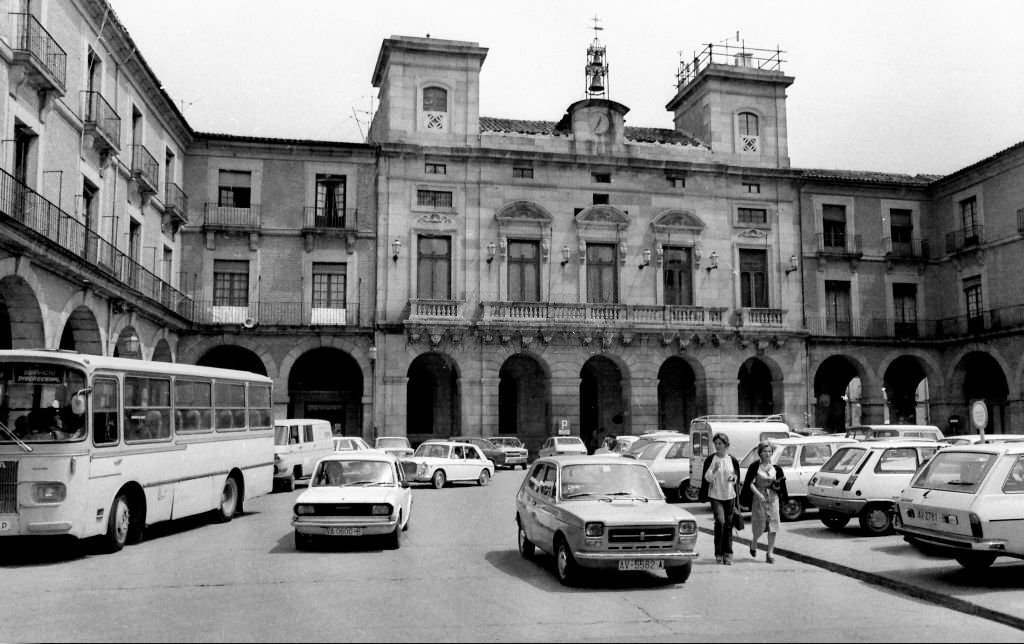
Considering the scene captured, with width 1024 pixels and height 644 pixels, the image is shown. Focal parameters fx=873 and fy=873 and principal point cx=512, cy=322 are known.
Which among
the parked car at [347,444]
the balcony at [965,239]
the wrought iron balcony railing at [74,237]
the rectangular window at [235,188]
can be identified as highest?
the rectangular window at [235,188]

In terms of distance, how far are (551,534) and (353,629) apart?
366 cm

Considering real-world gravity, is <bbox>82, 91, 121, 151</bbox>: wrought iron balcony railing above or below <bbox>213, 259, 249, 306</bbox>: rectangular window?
above

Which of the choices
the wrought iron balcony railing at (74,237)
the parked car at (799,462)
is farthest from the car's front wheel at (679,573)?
the wrought iron balcony railing at (74,237)

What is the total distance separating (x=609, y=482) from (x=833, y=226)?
33122 mm

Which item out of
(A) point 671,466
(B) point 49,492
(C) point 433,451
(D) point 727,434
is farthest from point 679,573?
(C) point 433,451

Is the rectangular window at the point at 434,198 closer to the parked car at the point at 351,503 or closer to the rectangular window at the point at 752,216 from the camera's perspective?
the rectangular window at the point at 752,216

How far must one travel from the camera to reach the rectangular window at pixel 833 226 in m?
41.0

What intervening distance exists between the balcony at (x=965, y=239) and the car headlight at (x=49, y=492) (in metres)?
38.1

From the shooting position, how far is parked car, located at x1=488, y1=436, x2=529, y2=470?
33866 millimetres

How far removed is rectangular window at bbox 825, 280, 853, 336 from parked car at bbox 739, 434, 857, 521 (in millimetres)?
22068

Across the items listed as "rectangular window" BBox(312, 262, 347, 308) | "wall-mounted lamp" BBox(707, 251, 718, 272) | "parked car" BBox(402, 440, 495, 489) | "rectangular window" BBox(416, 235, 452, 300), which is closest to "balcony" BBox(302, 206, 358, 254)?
"rectangular window" BBox(312, 262, 347, 308)

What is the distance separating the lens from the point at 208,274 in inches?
1388

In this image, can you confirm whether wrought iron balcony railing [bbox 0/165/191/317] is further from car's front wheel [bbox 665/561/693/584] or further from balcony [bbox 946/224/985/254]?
balcony [bbox 946/224/985/254]

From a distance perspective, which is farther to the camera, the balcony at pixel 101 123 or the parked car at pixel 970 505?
the balcony at pixel 101 123
